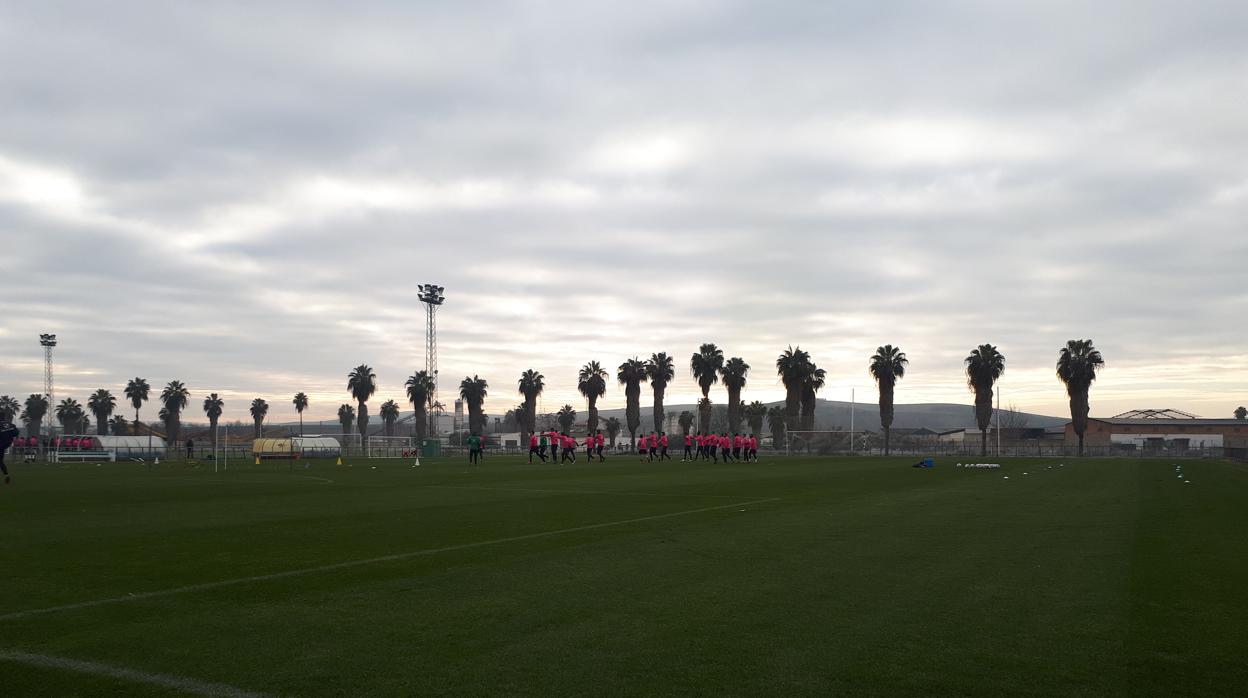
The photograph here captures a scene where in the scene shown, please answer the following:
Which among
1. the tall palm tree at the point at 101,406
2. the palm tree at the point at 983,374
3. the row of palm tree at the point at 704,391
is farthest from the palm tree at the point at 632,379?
the tall palm tree at the point at 101,406

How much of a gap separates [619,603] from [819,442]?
273 feet

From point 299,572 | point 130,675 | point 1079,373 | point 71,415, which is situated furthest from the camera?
point 71,415

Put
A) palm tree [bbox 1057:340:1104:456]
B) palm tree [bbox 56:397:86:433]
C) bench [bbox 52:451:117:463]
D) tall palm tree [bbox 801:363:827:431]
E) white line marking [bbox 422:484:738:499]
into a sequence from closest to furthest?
white line marking [bbox 422:484:738:499]
bench [bbox 52:451:117:463]
palm tree [bbox 1057:340:1104:456]
tall palm tree [bbox 801:363:827:431]
palm tree [bbox 56:397:86:433]

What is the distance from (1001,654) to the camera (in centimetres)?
606

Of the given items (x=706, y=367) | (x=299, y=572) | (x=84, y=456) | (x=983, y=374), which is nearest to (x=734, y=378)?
(x=706, y=367)

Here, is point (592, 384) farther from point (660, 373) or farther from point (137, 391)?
point (137, 391)

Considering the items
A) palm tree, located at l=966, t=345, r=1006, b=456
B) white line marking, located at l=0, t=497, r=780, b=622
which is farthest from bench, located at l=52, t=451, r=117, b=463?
palm tree, located at l=966, t=345, r=1006, b=456

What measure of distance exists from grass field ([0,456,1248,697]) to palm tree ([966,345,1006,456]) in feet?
255

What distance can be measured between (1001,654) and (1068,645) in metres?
0.66

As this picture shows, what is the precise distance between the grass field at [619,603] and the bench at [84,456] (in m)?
44.8

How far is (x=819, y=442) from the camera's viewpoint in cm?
8831

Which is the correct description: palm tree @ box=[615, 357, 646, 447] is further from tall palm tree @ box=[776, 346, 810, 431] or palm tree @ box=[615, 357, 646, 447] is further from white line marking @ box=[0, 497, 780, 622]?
white line marking @ box=[0, 497, 780, 622]

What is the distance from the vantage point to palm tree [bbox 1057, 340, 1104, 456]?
8462 centimetres

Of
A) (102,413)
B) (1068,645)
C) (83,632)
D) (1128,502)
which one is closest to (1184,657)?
(1068,645)
